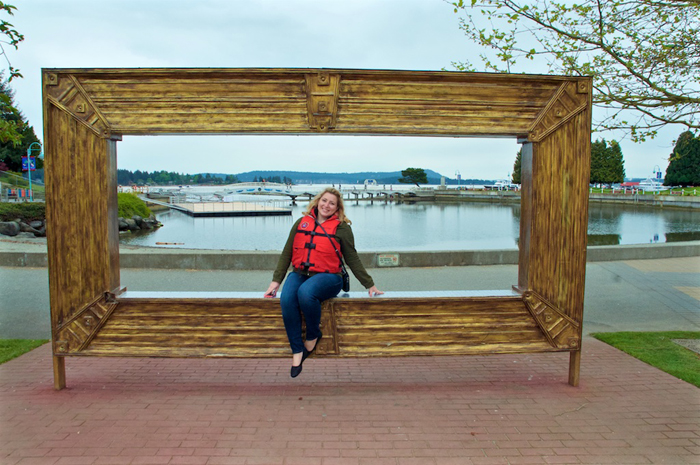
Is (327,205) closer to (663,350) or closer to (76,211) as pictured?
(76,211)

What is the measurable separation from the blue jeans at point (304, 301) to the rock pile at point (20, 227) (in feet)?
58.6

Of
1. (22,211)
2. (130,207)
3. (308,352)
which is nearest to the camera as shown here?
(308,352)

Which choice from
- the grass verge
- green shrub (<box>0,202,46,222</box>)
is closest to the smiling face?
the grass verge

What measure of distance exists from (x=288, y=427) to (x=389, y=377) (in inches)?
58.1

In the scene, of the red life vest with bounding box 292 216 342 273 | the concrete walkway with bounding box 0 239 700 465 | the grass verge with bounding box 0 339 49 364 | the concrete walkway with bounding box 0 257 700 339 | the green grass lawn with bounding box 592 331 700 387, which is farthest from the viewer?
the concrete walkway with bounding box 0 257 700 339

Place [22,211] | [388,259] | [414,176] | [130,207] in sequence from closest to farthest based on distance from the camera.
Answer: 1. [388,259]
2. [22,211]
3. [130,207]
4. [414,176]

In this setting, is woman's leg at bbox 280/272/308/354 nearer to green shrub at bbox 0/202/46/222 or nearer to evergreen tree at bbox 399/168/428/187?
green shrub at bbox 0/202/46/222

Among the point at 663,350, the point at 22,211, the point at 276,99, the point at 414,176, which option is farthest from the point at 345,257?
the point at 414,176

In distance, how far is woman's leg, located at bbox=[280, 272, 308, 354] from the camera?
14.9 ft

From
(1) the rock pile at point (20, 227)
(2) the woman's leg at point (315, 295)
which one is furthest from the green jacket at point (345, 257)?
(1) the rock pile at point (20, 227)

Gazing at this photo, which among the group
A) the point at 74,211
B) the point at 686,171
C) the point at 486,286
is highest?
the point at 686,171

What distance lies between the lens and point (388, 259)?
37.7 ft

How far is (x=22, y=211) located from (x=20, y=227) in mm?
1820

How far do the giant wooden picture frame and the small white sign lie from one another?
6.45 metres
